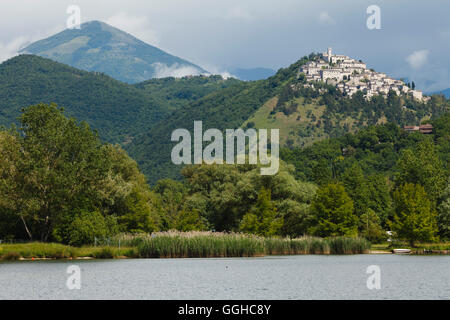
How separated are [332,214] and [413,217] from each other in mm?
9067

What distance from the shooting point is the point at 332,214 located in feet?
250

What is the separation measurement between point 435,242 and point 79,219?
4068cm

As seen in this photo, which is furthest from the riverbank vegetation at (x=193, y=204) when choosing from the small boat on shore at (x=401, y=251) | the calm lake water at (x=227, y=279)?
the calm lake water at (x=227, y=279)

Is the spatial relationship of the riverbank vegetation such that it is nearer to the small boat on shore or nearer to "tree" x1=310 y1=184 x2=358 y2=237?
"tree" x1=310 y1=184 x2=358 y2=237

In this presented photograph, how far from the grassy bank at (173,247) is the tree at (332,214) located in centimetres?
1026

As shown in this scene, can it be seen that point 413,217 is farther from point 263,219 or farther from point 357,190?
point 357,190

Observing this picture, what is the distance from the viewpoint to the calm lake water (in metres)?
35.0

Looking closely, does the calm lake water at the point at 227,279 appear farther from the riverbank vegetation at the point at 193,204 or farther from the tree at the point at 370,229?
the tree at the point at 370,229

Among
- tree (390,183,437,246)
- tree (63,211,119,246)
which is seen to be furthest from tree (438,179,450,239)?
tree (63,211,119,246)

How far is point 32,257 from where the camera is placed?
197 feet

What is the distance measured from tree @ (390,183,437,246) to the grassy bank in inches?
557

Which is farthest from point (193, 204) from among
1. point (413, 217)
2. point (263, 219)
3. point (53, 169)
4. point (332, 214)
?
point (413, 217)

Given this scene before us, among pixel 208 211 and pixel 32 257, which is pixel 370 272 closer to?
pixel 32 257
